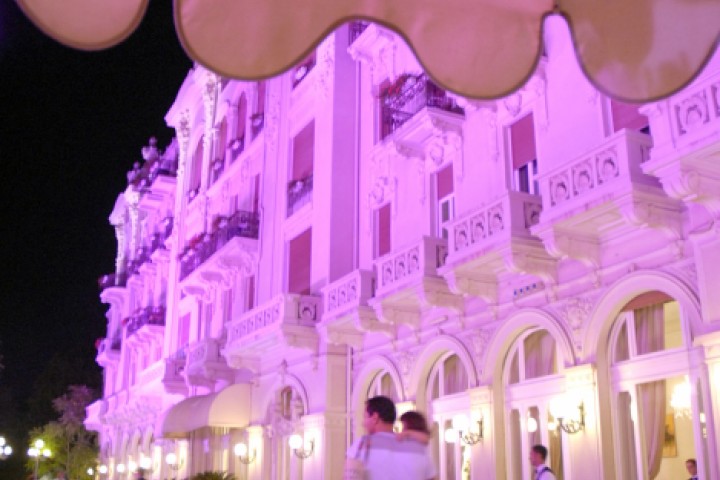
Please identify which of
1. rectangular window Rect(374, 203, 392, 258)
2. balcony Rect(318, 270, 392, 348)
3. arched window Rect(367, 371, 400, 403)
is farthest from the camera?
rectangular window Rect(374, 203, 392, 258)

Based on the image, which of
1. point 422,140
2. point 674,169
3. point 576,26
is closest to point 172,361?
point 422,140

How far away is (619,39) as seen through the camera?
355 centimetres

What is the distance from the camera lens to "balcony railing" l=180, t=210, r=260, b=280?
990 inches

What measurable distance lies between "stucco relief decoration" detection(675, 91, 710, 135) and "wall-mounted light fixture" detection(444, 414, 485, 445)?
7.12 metres

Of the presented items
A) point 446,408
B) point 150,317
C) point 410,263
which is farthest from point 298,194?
point 150,317

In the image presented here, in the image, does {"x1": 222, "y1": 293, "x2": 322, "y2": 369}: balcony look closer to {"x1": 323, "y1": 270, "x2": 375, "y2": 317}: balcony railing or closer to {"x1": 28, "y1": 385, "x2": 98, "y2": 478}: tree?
{"x1": 323, "y1": 270, "x2": 375, "y2": 317}: balcony railing

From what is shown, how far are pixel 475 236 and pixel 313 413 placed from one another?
26.9 ft

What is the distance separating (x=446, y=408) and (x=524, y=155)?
216 inches

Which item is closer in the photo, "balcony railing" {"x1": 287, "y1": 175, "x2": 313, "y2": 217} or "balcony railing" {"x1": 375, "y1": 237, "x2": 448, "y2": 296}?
"balcony railing" {"x1": 375, "y1": 237, "x2": 448, "y2": 296}

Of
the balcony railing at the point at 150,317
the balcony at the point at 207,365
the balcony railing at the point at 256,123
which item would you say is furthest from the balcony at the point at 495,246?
the balcony railing at the point at 150,317

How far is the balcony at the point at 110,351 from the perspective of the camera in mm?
45312

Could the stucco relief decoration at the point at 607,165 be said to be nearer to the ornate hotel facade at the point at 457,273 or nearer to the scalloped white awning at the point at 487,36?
the ornate hotel facade at the point at 457,273

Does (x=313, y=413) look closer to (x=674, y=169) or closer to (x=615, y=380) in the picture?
(x=615, y=380)

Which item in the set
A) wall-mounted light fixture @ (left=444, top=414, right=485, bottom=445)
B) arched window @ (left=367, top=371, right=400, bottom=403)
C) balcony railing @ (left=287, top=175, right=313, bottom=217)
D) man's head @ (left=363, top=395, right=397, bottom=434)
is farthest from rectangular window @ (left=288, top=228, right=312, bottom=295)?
man's head @ (left=363, top=395, right=397, bottom=434)
